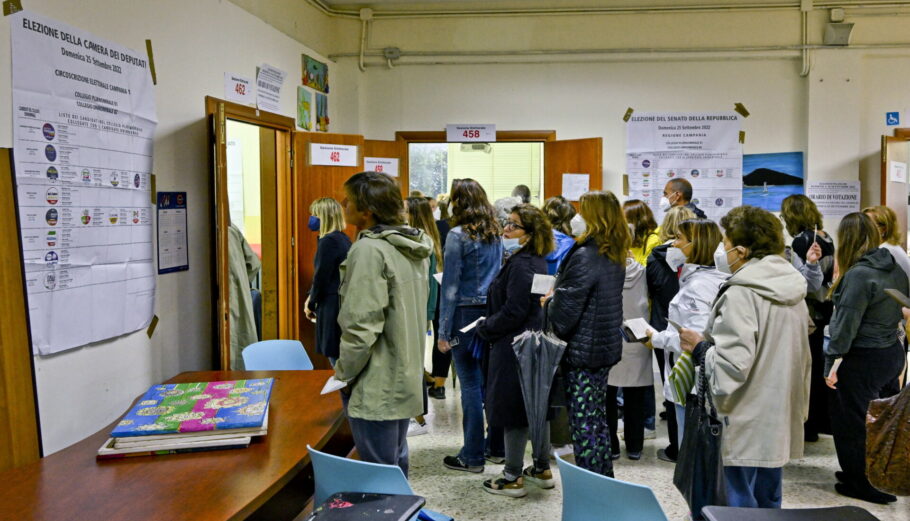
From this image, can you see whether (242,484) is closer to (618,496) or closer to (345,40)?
(618,496)

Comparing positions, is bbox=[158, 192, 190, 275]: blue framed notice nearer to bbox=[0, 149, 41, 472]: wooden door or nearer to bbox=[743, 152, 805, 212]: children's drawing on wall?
bbox=[0, 149, 41, 472]: wooden door

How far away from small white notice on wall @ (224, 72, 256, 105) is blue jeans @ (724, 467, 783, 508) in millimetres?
3605

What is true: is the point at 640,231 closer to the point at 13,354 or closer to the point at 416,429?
the point at 416,429

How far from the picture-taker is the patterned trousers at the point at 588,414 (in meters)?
3.09

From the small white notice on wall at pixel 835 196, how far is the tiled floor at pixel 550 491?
3.20 meters

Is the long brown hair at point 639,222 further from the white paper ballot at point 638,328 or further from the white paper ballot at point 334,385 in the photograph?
the white paper ballot at point 334,385

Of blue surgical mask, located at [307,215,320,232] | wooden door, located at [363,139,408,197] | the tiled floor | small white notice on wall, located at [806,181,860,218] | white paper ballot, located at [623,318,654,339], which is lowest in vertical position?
the tiled floor

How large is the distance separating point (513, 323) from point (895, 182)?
5.27 metres

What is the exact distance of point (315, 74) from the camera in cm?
618

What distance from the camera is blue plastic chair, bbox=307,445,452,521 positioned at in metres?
1.80

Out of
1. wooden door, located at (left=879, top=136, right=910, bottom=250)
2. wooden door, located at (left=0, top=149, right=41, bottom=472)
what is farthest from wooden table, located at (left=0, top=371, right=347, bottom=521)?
wooden door, located at (left=879, top=136, right=910, bottom=250)

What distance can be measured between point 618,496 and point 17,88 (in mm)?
2615

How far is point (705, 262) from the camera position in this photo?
310 cm

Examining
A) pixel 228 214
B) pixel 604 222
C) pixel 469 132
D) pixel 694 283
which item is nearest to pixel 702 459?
pixel 694 283
